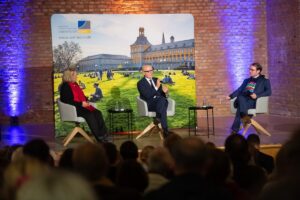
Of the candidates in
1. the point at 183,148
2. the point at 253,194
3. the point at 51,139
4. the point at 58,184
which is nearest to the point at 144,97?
the point at 51,139

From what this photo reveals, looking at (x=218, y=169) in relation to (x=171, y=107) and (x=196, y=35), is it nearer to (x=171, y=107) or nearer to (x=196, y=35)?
(x=171, y=107)

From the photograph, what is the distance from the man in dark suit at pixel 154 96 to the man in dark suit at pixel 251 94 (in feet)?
3.67

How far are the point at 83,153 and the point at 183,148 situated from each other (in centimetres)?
51

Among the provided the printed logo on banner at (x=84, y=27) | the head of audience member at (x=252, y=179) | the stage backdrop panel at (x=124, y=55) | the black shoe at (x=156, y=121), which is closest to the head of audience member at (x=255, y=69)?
the stage backdrop panel at (x=124, y=55)

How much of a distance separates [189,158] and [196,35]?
29.3ft

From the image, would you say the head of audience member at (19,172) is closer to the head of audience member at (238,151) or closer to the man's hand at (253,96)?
the head of audience member at (238,151)

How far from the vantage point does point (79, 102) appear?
Answer: 320 inches

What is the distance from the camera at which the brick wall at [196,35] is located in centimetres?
1078

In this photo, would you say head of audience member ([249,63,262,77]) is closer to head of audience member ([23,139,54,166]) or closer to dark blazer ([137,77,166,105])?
dark blazer ([137,77,166,105])

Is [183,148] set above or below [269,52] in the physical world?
below

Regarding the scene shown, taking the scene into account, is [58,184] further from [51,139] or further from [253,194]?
[51,139]

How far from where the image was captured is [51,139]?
28.8ft

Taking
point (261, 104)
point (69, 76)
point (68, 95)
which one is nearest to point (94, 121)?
point (68, 95)

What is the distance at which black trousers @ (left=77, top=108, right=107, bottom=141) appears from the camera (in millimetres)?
8148
